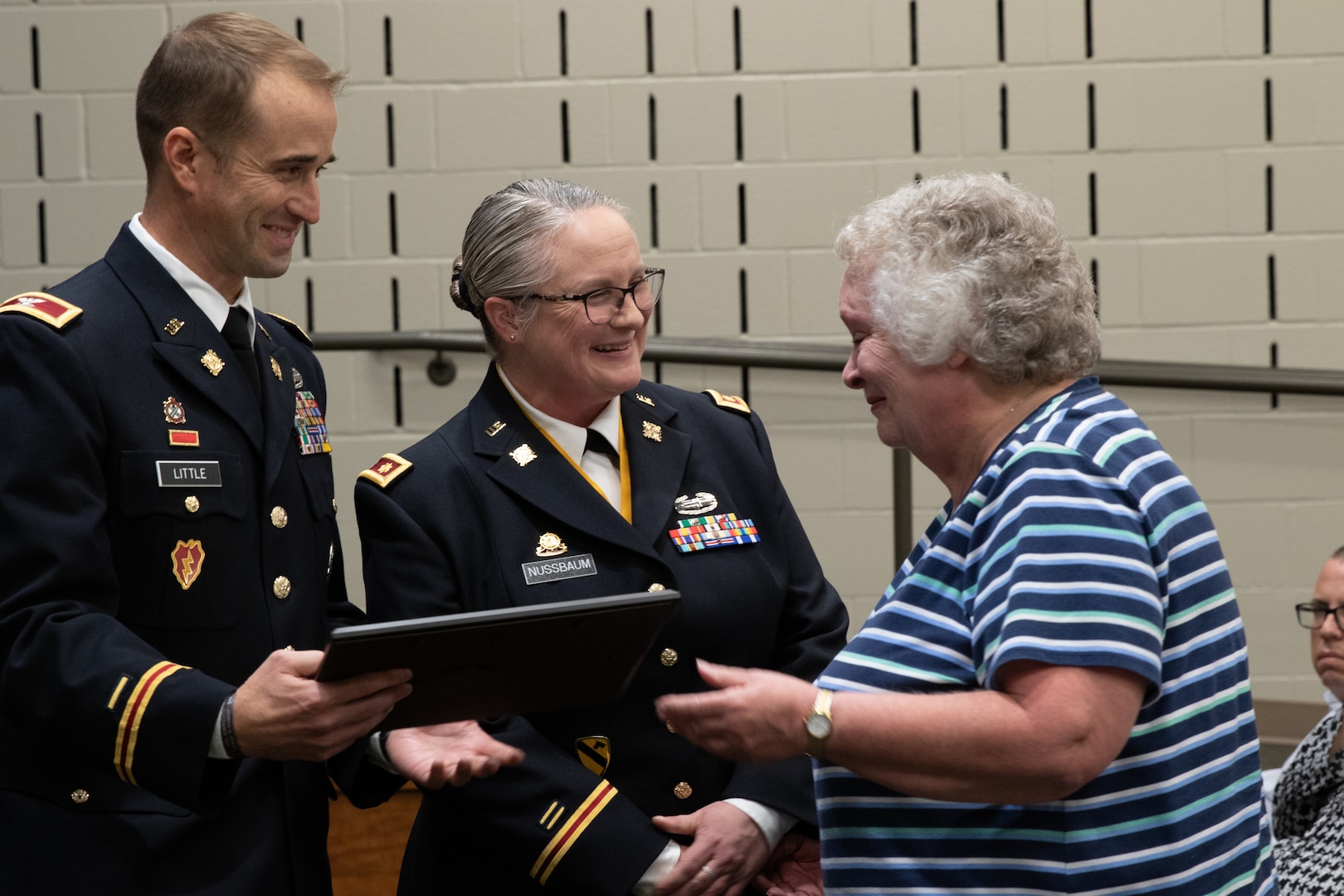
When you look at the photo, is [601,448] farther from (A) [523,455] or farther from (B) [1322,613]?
(B) [1322,613]

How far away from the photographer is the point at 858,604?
4039 mm

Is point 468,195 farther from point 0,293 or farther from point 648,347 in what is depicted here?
point 0,293

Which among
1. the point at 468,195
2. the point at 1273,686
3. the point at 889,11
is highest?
the point at 889,11

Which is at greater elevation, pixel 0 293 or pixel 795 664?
pixel 0 293

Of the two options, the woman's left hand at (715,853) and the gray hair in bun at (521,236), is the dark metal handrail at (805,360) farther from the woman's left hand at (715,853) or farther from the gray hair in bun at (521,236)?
the woman's left hand at (715,853)

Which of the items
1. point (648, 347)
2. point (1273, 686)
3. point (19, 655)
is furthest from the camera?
point (1273, 686)

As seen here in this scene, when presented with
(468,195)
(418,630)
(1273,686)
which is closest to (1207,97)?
(1273,686)

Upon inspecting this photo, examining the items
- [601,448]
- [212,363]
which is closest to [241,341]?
[212,363]

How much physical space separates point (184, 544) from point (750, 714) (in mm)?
758

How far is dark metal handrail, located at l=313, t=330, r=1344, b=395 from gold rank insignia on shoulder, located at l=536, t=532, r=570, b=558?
6.11ft

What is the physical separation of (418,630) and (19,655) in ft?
1.71

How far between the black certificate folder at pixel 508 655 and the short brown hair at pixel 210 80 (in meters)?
0.76

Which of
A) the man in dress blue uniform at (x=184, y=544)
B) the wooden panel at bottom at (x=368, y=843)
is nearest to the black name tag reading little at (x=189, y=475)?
the man in dress blue uniform at (x=184, y=544)

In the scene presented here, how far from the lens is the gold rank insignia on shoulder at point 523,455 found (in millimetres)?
1927
